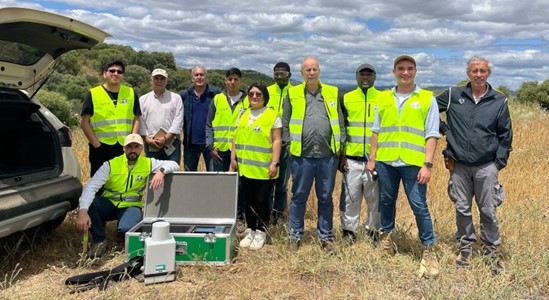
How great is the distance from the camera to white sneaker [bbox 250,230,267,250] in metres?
4.51

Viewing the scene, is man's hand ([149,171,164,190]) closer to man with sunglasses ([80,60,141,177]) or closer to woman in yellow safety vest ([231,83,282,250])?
man with sunglasses ([80,60,141,177])

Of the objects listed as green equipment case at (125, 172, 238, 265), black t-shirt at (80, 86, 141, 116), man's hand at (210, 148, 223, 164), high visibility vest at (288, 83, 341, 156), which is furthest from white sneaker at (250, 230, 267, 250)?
black t-shirt at (80, 86, 141, 116)

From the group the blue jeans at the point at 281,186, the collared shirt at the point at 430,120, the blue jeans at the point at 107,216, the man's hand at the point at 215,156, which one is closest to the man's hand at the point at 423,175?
the collared shirt at the point at 430,120

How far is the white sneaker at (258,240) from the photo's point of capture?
4512 mm

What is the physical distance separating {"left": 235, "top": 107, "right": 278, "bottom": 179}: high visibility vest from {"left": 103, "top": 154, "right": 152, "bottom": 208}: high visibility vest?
3.35 ft

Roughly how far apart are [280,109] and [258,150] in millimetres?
889

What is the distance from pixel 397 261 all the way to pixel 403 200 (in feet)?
7.24

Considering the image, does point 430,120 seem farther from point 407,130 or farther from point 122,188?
point 122,188

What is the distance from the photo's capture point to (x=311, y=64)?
166 inches

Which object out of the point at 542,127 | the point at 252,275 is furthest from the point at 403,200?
the point at 542,127

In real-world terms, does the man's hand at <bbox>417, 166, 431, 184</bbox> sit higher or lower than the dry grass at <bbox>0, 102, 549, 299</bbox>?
higher

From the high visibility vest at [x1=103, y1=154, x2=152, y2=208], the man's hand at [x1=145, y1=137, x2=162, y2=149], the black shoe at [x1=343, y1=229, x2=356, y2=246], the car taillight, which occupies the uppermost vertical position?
the car taillight

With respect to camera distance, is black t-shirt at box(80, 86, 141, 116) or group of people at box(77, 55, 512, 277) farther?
black t-shirt at box(80, 86, 141, 116)

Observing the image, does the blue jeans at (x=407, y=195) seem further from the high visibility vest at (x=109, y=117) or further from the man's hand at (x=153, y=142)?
the high visibility vest at (x=109, y=117)
